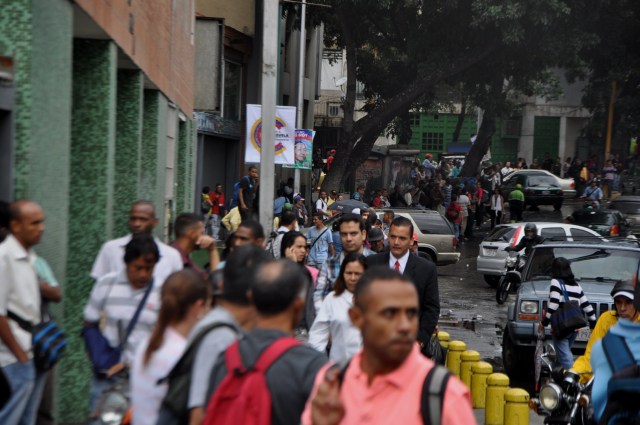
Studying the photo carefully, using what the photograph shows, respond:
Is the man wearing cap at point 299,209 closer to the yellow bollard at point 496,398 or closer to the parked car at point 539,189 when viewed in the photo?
the parked car at point 539,189

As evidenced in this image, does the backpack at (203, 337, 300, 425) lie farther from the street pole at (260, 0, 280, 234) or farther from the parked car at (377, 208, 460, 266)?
the parked car at (377, 208, 460, 266)

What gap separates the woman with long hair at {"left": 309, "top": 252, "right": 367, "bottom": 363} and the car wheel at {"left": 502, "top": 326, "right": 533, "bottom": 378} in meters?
6.63


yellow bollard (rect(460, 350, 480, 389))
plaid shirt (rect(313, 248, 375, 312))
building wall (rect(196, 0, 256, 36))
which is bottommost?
yellow bollard (rect(460, 350, 480, 389))

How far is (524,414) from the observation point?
34.8ft

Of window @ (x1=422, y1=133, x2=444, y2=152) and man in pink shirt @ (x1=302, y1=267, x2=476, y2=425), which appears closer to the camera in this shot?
man in pink shirt @ (x1=302, y1=267, x2=476, y2=425)

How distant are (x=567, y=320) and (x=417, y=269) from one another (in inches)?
125

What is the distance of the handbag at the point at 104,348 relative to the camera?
693 centimetres

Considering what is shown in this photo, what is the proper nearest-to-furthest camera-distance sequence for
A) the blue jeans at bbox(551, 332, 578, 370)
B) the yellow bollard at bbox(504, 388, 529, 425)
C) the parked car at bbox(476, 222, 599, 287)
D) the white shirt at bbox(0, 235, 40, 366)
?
the white shirt at bbox(0, 235, 40, 366), the yellow bollard at bbox(504, 388, 529, 425), the blue jeans at bbox(551, 332, 578, 370), the parked car at bbox(476, 222, 599, 287)

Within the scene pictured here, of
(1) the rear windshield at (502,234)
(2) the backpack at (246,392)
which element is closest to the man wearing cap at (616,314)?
(2) the backpack at (246,392)

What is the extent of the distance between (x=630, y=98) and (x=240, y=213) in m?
37.2

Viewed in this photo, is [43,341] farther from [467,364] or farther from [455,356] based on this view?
[455,356]

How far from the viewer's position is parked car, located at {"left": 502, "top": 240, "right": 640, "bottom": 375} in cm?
1421

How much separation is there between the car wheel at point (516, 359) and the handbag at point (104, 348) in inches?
319

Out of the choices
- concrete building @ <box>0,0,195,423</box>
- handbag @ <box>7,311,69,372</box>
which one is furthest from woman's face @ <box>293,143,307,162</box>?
handbag @ <box>7,311,69,372</box>
